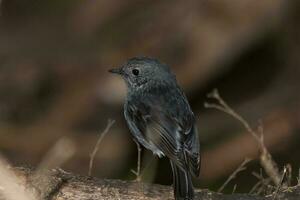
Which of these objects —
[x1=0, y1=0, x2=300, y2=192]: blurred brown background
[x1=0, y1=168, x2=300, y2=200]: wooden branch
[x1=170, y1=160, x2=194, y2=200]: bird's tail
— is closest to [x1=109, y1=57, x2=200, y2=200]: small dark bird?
[x1=170, y1=160, x2=194, y2=200]: bird's tail

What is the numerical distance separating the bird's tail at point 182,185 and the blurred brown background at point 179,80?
4713 mm

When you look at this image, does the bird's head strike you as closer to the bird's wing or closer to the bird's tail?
the bird's wing

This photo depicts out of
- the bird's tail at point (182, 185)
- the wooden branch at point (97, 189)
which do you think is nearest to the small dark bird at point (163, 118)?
the bird's tail at point (182, 185)

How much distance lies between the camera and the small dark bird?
6.87m

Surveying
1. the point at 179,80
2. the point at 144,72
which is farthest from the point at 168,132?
the point at 179,80

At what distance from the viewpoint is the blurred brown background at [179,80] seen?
38.9 ft

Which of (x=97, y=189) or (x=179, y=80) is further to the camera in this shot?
(x=179, y=80)

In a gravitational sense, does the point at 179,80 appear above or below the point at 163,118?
above

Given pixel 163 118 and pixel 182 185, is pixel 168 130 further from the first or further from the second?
pixel 182 185

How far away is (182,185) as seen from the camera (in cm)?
631

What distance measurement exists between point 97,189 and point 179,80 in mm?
5931

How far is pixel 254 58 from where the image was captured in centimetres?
1376

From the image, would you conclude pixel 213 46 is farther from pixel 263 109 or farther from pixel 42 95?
pixel 42 95

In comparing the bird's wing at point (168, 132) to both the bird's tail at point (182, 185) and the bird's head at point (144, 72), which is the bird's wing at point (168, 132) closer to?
the bird's tail at point (182, 185)
